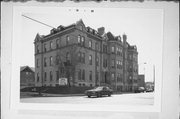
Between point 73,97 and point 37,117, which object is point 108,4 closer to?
point 73,97

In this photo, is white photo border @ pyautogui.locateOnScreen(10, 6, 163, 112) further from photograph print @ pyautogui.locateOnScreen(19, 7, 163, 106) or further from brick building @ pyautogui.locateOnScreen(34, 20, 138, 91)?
brick building @ pyautogui.locateOnScreen(34, 20, 138, 91)

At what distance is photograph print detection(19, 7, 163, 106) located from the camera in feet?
8.91

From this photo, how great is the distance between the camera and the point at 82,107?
271cm

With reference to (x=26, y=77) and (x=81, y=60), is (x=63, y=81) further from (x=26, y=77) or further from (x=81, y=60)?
(x=26, y=77)

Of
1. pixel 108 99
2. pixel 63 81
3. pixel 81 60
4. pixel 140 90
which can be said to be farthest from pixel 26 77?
pixel 140 90

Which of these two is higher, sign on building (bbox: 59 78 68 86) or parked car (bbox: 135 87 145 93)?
sign on building (bbox: 59 78 68 86)

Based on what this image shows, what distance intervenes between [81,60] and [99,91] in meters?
0.53

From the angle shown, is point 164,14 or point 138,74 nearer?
point 164,14

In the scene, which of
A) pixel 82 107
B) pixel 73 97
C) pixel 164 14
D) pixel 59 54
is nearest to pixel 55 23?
pixel 59 54

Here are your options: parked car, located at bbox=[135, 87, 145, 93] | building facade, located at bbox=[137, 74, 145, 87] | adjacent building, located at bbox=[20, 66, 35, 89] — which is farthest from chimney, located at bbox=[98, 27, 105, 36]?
adjacent building, located at bbox=[20, 66, 35, 89]

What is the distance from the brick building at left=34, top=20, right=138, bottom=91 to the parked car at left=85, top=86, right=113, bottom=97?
2.4 inches

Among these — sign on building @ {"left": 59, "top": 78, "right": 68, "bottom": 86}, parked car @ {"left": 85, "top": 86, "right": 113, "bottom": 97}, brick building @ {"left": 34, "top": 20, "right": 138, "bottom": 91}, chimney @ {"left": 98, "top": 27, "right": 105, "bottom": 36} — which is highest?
chimney @ {"left": 98, "top": 27, "right": 105, "bottom": 36}

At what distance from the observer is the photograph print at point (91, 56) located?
2.72 m

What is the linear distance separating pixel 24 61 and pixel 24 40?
1.02ft
